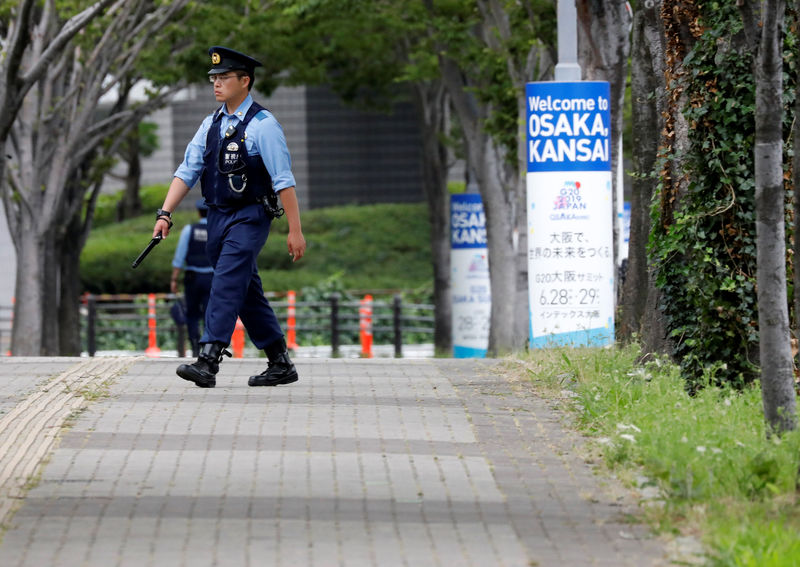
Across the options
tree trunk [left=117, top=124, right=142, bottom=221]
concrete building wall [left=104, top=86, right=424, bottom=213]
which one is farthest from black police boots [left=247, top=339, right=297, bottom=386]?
concrete building wall [left=104, top=86, right=424, bottom=213]

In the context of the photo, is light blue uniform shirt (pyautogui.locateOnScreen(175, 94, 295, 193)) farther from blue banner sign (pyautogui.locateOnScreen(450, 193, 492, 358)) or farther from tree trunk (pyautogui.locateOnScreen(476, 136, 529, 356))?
blue banner sign (pyautogui.locateOnScreen(450, 193, 492, 358))

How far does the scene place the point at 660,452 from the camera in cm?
707

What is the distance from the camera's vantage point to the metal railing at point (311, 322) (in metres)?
25.6

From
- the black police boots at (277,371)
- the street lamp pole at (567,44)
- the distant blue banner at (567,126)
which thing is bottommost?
the black police boots at (277,371)

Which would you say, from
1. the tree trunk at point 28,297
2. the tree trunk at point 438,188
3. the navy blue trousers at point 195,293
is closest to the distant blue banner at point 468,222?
the tree trunk at point 438,188

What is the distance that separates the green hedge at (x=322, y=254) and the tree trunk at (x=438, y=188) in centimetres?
498

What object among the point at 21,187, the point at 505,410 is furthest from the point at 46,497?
Answer: the point at 21,187

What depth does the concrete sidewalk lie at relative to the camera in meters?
5.84

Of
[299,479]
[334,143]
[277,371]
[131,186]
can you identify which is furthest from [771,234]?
[334,143]

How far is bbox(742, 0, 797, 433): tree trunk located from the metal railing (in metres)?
17.6

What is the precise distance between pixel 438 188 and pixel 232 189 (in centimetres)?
1901

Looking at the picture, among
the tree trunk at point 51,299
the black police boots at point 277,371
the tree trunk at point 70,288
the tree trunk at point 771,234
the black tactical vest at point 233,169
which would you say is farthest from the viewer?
the tree trunk at point 70,288

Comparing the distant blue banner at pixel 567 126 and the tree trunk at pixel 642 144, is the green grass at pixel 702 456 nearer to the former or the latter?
the tree trunk at pixel 642 144

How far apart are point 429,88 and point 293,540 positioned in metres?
21.6
